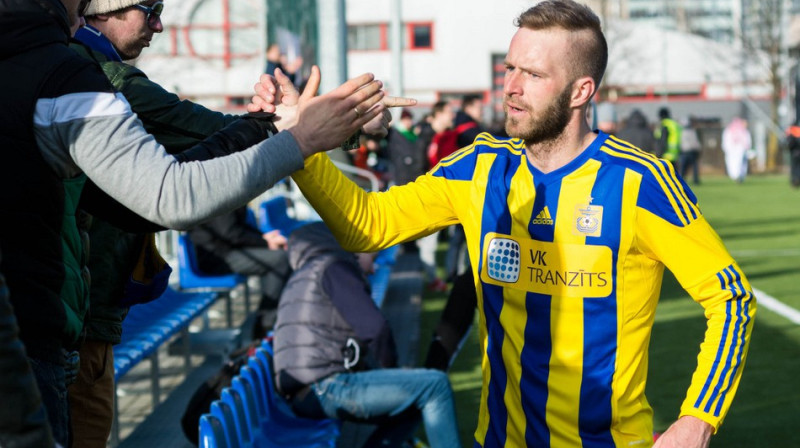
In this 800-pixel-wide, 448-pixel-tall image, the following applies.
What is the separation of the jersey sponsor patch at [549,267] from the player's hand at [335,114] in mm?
685

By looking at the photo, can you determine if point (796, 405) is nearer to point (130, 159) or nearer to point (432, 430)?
point (432, 430)

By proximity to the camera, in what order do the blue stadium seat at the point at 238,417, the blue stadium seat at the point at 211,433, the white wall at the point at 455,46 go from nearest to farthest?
1. the blue stadium seat at the point at 211,433
2. the blue stadium seat at the point at 238,417
3. the white wall at the point at 455,46

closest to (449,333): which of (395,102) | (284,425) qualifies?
(284,425)

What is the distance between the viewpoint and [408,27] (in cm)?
5272

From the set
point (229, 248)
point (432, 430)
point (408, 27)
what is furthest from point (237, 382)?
point (408, 27)

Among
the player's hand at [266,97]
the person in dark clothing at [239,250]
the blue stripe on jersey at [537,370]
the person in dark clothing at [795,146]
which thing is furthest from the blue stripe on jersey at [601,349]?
the person in dark clothing at [795,146]

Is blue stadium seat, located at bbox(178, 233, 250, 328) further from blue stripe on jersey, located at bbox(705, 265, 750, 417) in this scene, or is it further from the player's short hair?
blue stripe on jersey, located at bbox(705, 265, 750, 417)

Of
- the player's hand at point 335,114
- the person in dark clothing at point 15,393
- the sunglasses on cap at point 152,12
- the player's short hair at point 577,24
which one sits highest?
the sunglasses on cap at point 152,12

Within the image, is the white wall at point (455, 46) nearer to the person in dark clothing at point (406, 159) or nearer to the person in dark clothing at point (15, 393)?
the person in dark clothing at point (406, 159)

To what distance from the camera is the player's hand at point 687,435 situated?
2.86 m

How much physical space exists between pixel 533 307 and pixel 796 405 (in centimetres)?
432

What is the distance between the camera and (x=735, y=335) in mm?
2951

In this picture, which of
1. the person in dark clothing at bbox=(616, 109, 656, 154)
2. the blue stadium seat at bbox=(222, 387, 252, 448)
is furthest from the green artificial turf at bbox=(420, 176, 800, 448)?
the person in dark clothing at bbox=(616, 109, 656, 154)

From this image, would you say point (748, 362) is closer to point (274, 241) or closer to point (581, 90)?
point (274, 241)
